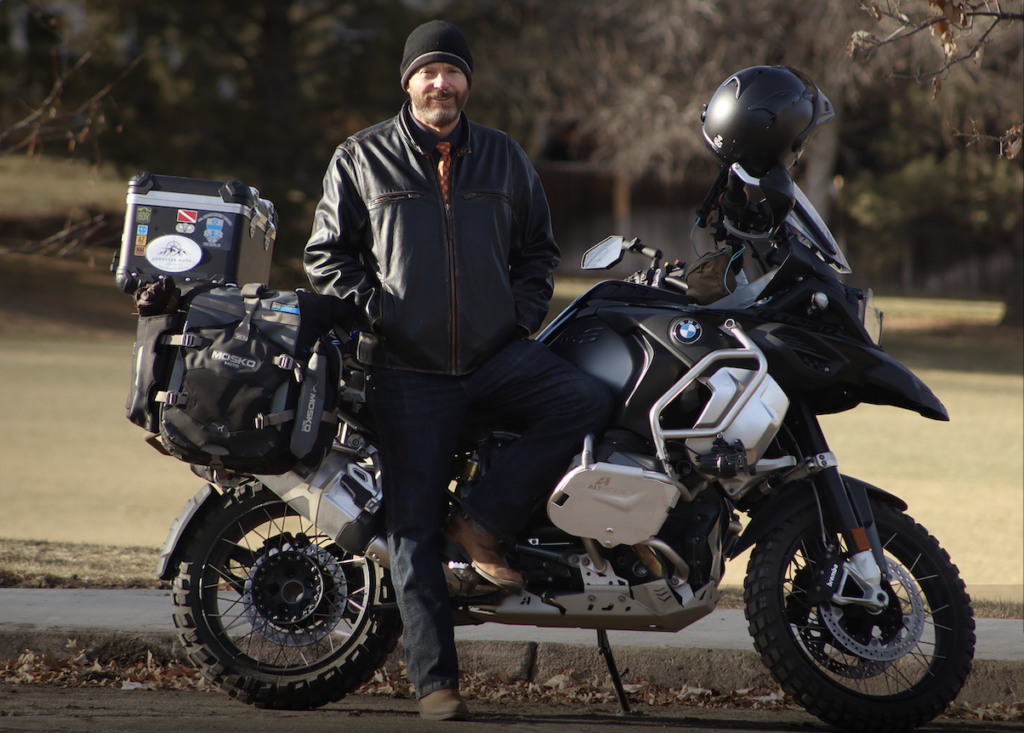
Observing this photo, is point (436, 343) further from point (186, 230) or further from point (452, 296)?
point (186, 230)

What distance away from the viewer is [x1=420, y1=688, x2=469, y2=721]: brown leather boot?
3.65 meters

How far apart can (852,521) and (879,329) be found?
0.67 m

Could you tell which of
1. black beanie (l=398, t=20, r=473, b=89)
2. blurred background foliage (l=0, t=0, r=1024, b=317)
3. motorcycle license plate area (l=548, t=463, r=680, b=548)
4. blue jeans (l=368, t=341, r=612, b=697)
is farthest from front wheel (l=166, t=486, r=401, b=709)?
blurred background foliage (l=0, t=0, r=1024, b=317)

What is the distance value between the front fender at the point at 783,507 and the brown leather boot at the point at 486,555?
0.77 meters

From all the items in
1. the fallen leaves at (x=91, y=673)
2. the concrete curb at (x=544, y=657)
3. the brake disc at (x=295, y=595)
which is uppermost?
the brake disc at (x=295, y=595)

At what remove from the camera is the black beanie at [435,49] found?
3852 mm

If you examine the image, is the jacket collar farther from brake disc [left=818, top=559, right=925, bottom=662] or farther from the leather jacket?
brake disc [left=818, top=559, right=925, bottom=662]

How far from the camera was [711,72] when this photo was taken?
21531 millimetres

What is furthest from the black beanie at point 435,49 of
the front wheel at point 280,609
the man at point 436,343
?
the front wheel at point 280,609

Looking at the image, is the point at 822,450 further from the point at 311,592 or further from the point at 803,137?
the point at 311,592

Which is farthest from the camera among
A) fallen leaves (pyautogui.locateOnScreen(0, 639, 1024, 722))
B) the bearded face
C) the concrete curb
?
the concrete curb

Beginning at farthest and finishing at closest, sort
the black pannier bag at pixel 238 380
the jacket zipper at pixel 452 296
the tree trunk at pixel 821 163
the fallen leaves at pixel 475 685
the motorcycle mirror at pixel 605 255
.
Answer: the tree trunk at pixel 821 163 < the fallen leaves at pixel 475 685 < the motorcycle mirror at pixel 605 255 < the jacket zipper at pixel 452 296 < the black pannier bag at pixel 238 380

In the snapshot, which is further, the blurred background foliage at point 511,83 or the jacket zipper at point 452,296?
the blurred background foliage at point 511,83

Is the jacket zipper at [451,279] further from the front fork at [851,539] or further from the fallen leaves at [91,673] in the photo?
the fallen leaves at [91,673]
